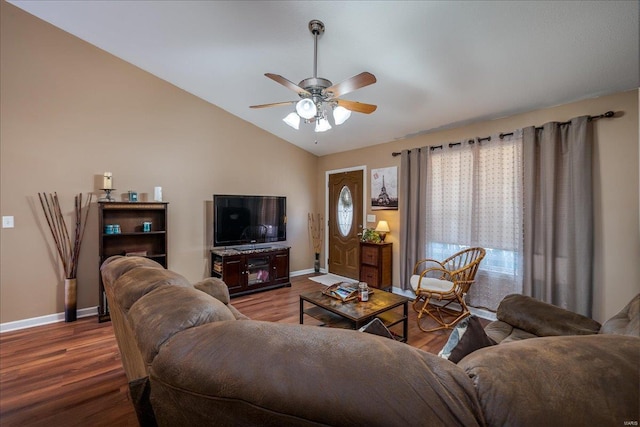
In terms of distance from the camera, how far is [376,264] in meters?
4.10

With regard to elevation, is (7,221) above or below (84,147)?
below

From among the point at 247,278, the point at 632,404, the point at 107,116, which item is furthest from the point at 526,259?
the point at 107,116

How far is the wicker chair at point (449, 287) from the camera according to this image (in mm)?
2920

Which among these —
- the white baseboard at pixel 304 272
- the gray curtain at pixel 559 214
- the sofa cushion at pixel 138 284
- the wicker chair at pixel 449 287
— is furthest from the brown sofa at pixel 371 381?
the white baseboard at pixel 304 272

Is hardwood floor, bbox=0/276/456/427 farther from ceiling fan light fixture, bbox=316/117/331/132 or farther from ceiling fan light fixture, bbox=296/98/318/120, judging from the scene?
ceiling fan light fixture, bbox=296/98/318/120

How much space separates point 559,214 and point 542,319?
62.1 inches

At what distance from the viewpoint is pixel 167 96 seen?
12.4 feet

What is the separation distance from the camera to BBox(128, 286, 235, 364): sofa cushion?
70 cm

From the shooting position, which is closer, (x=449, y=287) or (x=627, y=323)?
(x=627, y=323)

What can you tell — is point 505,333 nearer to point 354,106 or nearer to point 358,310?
point 358,310

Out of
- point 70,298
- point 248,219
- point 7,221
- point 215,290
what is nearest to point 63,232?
point 7,221

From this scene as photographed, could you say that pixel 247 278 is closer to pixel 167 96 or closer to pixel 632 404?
pixel 167 96

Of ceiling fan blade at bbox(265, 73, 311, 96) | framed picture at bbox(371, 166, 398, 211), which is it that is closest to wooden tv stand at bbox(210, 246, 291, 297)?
framed picture at bbox(371, 166, 398, 211)

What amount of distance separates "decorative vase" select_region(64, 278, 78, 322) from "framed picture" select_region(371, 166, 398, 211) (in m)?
4.12
